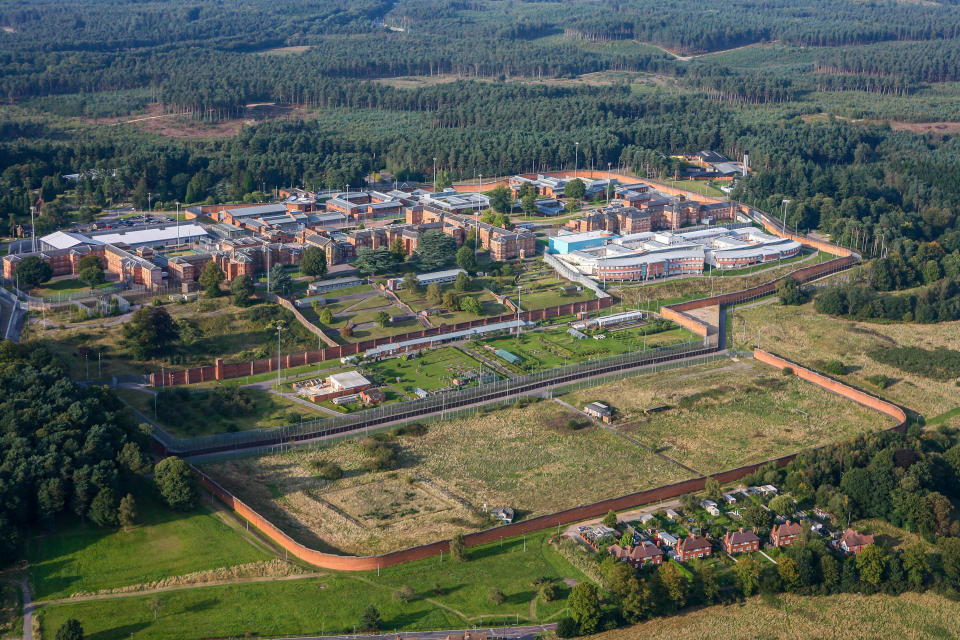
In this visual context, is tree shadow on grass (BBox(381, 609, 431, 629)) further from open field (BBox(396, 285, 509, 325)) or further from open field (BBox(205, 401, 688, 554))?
open field (BBox(396, 285, 509, 325))

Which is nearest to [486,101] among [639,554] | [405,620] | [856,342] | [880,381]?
[856,342]

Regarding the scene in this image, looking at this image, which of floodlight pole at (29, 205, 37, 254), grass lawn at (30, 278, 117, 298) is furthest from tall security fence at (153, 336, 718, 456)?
floodlight pole at (29, 205, 37, 254)

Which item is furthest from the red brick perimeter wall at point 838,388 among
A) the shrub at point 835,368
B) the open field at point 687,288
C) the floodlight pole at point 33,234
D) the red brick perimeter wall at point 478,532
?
the floodlight pole at point 33,234

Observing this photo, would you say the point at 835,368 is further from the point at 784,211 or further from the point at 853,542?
the point at 784,211

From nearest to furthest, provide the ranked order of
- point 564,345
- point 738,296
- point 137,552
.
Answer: point 137,552 < point 564,345 < point 738,296

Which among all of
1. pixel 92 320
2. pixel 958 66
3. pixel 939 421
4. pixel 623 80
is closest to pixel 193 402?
pixel 92 320
